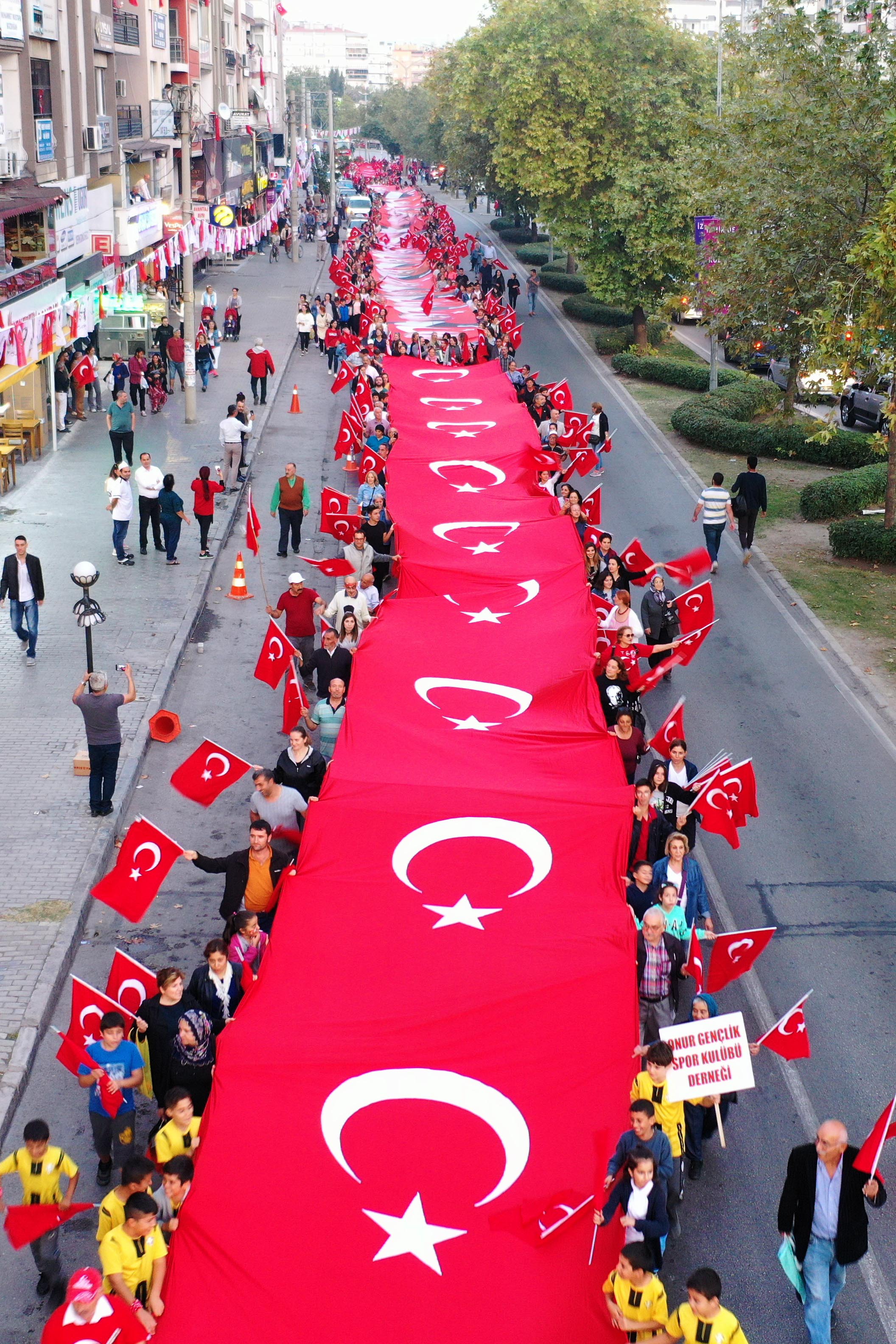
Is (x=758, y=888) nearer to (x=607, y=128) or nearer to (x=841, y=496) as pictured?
(x=841, y=496)

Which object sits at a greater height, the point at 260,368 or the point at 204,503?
the point at 260,368

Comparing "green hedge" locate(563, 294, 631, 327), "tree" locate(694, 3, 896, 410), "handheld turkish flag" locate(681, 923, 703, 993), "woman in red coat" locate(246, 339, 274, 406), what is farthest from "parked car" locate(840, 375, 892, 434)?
"handheld turkish flag" locate(681, 923, 703, 993)

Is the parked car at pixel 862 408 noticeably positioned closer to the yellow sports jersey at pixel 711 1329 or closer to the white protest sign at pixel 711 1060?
the white protest sign at pixel 711 1060

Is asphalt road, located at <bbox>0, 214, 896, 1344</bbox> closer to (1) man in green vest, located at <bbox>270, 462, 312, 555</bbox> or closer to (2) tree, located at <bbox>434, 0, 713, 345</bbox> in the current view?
(1) man in green vest, located at <bbox>270, 462, 312, 555</bbox>

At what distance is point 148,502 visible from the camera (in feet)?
74.1

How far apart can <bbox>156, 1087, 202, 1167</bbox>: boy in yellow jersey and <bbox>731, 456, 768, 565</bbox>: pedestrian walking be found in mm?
16418

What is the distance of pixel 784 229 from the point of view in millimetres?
23188

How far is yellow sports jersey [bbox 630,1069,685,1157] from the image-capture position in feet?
28.0

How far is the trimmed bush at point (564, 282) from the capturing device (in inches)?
2169

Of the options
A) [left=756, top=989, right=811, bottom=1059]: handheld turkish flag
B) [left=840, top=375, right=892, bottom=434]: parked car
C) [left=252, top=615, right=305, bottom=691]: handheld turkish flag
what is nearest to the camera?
[left=756, top=989, right=811, bottom=1059]: handheld turkish flag

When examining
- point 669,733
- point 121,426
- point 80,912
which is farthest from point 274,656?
point 121,426

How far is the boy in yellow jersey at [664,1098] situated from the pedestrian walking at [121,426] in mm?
19385

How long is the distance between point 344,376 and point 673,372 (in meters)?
10.1

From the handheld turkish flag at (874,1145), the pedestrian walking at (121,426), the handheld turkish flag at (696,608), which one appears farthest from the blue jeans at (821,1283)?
the pedestrian walking at (121,426)
